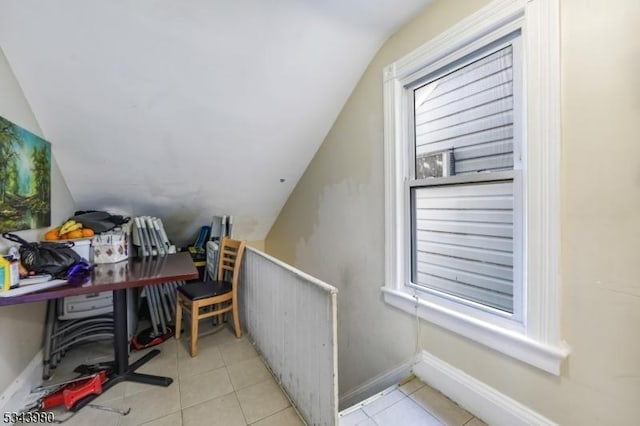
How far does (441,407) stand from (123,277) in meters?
2.15

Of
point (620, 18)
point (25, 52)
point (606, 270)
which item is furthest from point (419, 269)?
point (25, 52)

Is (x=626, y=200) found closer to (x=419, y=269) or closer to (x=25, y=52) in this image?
(x=419, y=269)

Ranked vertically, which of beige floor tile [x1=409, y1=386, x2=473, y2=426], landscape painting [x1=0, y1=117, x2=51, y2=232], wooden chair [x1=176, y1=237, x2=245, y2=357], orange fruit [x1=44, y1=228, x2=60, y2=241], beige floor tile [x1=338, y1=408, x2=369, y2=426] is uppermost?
landscape painting [x1=0, y1=117, x2=51, y2=232]

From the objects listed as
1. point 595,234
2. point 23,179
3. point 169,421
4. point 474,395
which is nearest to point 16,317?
point 23,179

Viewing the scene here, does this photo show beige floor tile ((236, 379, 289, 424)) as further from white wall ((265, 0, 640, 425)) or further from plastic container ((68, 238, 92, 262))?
plastic container ((68, 238, 92, 262))

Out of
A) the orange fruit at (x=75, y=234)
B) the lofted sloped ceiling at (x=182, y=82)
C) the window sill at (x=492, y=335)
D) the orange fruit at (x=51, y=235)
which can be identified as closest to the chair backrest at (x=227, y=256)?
the lofted sloped ceiling at (x=182, y=82)

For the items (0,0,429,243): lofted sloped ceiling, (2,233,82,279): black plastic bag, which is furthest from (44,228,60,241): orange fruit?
(0,0,429,243): lofted sloped ceiling

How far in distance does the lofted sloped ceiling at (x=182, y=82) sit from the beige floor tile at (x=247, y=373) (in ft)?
6.13

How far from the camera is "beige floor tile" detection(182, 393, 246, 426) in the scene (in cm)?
161

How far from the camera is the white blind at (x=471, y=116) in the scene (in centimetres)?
150

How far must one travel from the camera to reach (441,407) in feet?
5.19

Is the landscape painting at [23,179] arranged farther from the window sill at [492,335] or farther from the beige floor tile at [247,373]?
the window sill at [492,335]

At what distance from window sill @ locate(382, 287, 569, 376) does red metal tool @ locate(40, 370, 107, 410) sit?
2.10m

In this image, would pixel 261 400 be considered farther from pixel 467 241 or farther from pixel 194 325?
pixel 467 241
